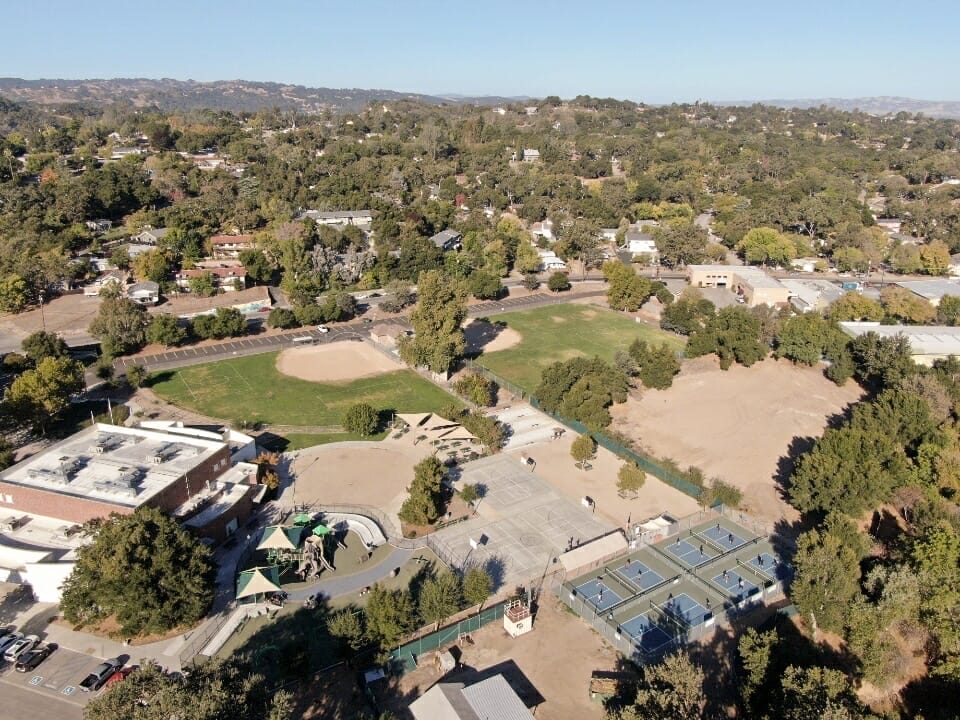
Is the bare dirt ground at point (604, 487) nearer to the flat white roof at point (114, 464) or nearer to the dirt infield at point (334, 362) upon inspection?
the dirt infield at point (334, 362)

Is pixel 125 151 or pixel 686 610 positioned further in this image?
pixel 125 151

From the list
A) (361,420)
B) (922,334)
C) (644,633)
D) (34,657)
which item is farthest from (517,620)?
(922,334)

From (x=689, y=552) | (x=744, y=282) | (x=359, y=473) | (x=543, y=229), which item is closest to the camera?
(x=689, y=552)

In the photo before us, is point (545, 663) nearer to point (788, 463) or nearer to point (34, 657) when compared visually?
point (34, 657)

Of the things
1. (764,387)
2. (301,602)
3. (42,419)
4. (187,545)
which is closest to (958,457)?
(764,387)

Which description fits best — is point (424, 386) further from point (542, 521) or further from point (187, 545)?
point (187, 545)

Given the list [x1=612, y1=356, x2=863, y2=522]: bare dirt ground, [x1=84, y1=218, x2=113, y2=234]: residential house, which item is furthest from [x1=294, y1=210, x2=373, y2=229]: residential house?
[x1=612, y1=356, x2=863, y2=522]: bare dirt ground
